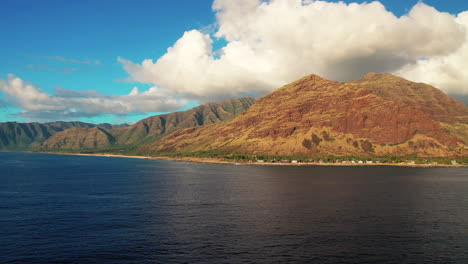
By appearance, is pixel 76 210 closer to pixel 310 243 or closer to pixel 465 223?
pixel 310 243

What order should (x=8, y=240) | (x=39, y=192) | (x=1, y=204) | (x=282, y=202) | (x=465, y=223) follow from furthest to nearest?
1. (x=39, y=192)
2. (x=282, y=202)
3. (x=1, y=204)
4. (x=465, y=223)
5. (x=8, y=240)

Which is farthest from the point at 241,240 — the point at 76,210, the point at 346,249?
the point at 76,210

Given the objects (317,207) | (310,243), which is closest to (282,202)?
(317,207)

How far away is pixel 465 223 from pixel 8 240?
114525 millimetres

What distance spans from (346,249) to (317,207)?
4698cm

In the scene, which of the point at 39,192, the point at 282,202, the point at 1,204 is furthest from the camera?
the point at 39,192

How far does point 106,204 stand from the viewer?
12144cm

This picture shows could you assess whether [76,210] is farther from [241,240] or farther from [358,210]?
[358,210]

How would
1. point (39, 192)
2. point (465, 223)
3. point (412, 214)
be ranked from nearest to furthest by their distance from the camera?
point (465, 223), point (412, 214), point (39, 192)

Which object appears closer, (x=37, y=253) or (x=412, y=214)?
(x=37, y=253)

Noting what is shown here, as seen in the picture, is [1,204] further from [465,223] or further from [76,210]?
[465,223]

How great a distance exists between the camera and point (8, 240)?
7675cm

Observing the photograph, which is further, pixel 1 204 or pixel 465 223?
pixel 1 204

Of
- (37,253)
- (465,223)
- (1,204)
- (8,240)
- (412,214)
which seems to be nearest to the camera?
(37,253)
